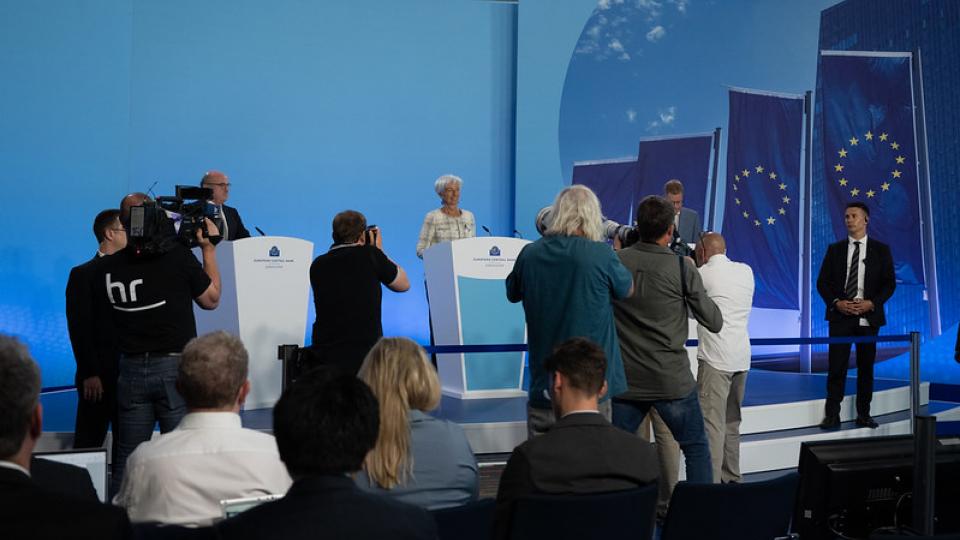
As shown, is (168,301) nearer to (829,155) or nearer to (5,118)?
(5,118)

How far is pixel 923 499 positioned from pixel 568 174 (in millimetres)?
7175

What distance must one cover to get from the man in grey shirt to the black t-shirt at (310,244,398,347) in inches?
44.9

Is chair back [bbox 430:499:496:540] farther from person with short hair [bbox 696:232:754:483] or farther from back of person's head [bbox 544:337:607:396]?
person with short hair [bbox 696:232:754:483]

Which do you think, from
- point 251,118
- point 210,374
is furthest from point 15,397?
point 251,118

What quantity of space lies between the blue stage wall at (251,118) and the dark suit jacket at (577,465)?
6256 millimetres

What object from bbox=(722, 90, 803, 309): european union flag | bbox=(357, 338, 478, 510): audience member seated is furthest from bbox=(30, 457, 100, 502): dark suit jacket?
bbox=(722, 90, 803, 309): european union flag

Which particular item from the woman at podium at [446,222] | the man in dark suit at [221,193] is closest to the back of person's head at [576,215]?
the man in dark suit at [221,193]

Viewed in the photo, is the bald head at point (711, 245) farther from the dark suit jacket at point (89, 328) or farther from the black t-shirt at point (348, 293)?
the dark suit jacket at point (89, 328)

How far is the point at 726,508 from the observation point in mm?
2434

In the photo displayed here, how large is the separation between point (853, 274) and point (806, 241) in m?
3.33

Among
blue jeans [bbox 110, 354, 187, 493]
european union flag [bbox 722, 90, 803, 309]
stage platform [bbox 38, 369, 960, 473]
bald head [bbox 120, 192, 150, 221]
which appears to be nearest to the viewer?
blue jeans [bbox 110, 354, 187, 493]

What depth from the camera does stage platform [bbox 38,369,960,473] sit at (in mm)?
5215

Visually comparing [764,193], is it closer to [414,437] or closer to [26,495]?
[414,437]

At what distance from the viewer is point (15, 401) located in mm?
1562
